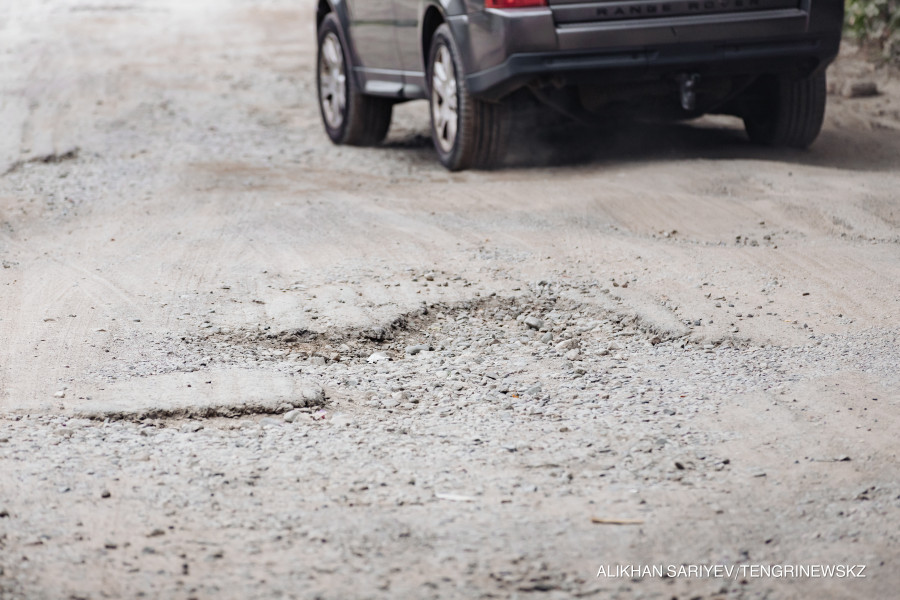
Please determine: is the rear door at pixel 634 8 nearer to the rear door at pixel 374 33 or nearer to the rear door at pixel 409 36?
the rear door at pixel 409 36

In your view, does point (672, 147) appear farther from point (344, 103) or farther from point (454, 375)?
point (454, 375)

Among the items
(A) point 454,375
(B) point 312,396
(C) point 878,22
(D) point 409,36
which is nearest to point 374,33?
(D) point 409,36

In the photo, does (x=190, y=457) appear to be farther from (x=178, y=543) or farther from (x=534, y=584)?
(x=534, y=584)

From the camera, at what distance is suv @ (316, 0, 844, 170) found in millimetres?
6176

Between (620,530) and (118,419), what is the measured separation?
1.56m

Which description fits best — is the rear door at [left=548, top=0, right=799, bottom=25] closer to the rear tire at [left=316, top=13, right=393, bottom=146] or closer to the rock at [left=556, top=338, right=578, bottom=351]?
the rear tire at [left=316, top=13, right=393, bottom=146]

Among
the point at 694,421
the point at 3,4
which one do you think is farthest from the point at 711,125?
the point at 3,4

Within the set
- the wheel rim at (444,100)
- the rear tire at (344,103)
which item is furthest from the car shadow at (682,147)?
the rear tire at (344,103)

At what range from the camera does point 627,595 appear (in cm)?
234

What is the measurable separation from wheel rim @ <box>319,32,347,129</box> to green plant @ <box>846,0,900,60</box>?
16.1 ft

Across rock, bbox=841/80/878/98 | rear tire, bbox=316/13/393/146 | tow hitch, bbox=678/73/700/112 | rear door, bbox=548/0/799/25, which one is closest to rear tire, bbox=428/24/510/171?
rear door, bbox=548/0/799/25

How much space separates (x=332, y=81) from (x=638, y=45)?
3.04 meters

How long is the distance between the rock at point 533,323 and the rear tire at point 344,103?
431 cm

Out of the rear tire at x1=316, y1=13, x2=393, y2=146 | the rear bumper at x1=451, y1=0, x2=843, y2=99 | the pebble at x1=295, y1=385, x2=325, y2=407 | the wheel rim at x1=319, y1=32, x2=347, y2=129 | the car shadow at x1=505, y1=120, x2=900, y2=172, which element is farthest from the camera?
the wheel rim at x1=319, y1=32, x2=347, y2=129
